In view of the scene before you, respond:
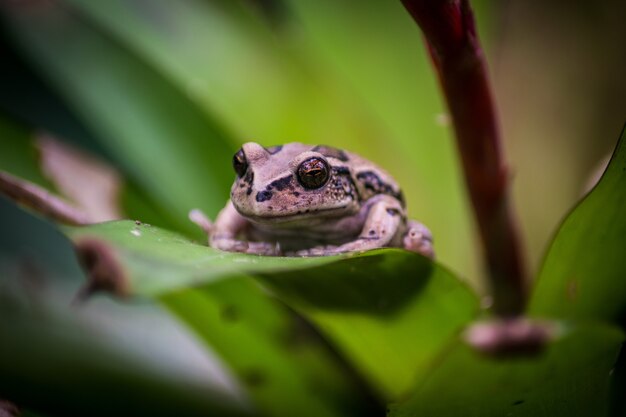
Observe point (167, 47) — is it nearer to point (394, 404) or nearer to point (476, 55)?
point (476, 55)

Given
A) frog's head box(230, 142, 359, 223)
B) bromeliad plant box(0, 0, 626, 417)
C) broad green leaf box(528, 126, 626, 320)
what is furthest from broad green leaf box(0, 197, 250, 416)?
broad green leaf box(528, 126, 626, 320)

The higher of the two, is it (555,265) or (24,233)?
(24,233)

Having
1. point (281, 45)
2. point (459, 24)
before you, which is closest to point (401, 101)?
point (281, 45)

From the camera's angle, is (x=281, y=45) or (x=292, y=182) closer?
(x=292, y=182)

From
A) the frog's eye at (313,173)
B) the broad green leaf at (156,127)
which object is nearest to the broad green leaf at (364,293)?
the frog's eye at (313,173)

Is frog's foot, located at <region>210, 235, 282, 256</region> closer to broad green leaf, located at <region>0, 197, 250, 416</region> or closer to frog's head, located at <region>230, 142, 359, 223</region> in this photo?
frog's head, located at <region>230, 142, 359, 223</region>

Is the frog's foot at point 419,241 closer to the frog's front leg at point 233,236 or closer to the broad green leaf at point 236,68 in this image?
the frog's front leg at point 233,236

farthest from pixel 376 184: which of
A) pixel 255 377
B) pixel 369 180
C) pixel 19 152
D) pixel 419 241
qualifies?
pixel 19 152
